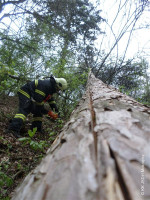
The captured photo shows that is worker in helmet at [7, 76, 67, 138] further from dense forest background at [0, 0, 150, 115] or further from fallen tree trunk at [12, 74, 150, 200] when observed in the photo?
fallen tree trunk at [12, 74, 150, 200]

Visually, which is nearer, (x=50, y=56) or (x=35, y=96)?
(x=35, y=96)

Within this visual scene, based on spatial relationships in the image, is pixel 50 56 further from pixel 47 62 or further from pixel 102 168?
pixel 102 168

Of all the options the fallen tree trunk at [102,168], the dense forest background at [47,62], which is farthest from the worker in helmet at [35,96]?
the fallen tree trunk at [102,168]

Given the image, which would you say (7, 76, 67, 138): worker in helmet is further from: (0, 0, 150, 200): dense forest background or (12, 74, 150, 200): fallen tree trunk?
(12, 74, 150, 200): fallen tree trunk

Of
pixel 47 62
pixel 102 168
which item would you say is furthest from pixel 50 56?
pixel 102 168

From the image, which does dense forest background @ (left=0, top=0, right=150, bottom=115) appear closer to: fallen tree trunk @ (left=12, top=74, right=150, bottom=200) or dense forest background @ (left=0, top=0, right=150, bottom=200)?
dense forest background @ (left=0, top=0, right=150, bottom=200)

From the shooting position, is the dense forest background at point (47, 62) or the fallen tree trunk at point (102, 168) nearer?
the fallen tree trunk at point (102, 168)

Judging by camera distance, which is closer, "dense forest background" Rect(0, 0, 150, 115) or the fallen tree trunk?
the fallen tree trunk

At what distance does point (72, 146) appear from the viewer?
2.08ft

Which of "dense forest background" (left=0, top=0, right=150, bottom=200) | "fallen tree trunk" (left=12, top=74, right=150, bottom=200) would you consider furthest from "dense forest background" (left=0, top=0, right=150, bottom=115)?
"fallen tree trunk" (left=12, top=74, right=150, bottom=200)

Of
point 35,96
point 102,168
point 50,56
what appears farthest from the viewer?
point 50,56

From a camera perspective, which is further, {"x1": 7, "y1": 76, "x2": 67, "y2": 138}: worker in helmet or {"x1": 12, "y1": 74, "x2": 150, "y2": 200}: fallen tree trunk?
{"x1": 7, "y1": 76, "x2": 67, "y2": 138}: worker in helmet

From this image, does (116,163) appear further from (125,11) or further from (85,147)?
(125,11)

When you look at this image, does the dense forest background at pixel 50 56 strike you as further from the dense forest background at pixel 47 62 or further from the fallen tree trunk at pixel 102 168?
the fallen tree trunk at pixel 102 168
